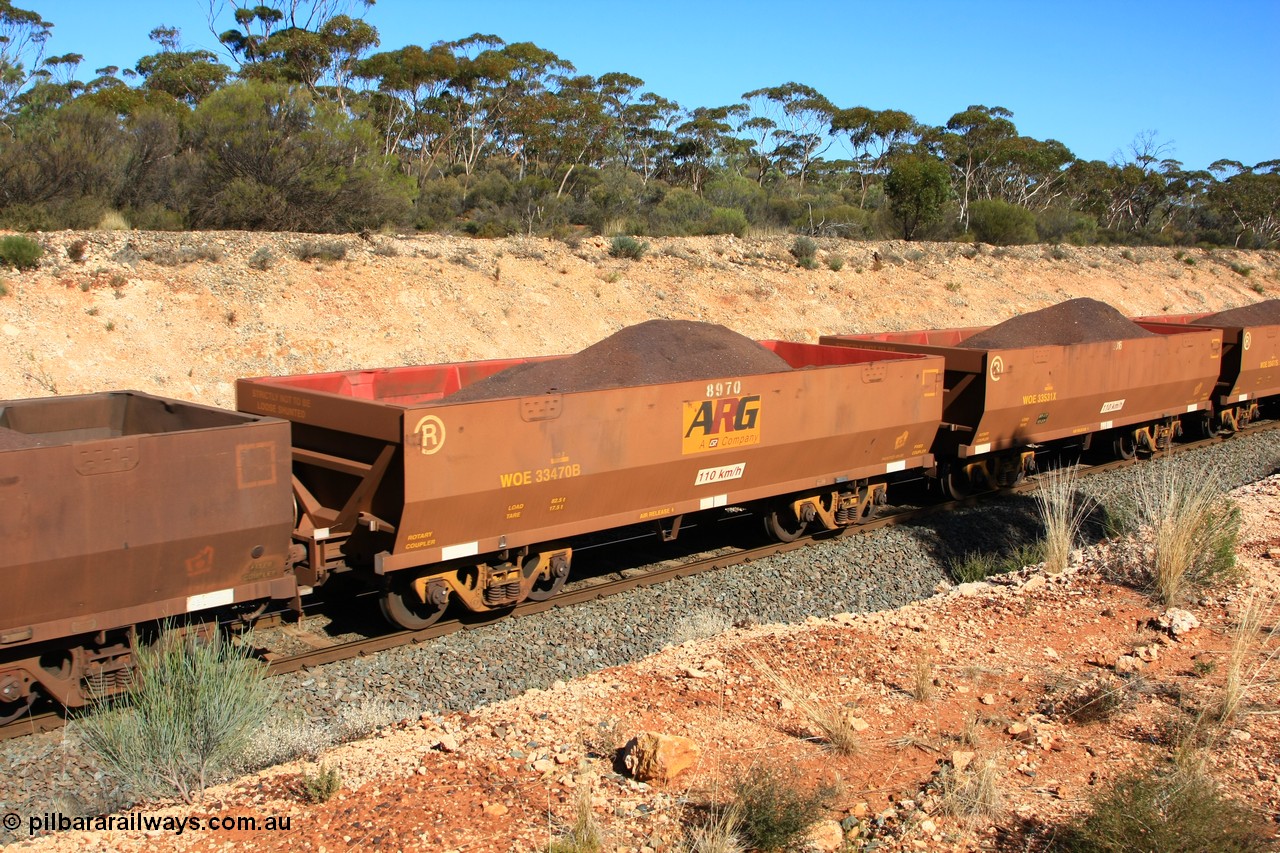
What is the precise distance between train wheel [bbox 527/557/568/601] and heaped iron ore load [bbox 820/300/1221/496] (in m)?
5.90

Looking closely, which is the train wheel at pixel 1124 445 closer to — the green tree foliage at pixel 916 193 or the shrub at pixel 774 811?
the shrub at pixel 774 811

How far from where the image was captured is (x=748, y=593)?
1002 centimetres

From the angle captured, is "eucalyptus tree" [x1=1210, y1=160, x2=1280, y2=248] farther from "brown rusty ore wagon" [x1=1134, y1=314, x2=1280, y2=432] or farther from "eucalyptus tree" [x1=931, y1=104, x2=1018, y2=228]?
"brown rusty ore wagon" [x1=1134, y1=314, x2=1280, y2=432]

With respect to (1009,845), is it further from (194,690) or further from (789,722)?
(194,690)

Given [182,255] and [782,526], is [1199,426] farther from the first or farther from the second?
[182,255]

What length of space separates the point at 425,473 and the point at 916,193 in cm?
3586

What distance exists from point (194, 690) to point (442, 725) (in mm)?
1500

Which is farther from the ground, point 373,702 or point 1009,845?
point 1009,845

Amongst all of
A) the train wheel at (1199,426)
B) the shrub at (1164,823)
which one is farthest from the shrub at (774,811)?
the train wheel at (1199,426)

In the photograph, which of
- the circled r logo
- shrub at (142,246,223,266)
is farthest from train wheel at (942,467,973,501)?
shrub at (142,246,223,266)

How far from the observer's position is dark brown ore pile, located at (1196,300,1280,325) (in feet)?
66.1

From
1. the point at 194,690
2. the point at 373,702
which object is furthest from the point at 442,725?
the point at 194,690

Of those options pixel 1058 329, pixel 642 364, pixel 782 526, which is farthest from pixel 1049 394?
pixel 642 364

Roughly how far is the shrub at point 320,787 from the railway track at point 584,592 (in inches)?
89.9
